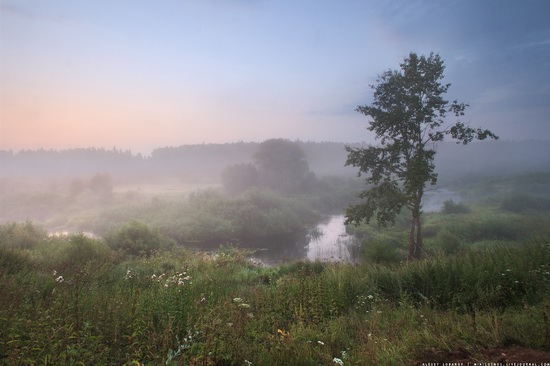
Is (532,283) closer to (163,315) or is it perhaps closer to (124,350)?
(163,315)

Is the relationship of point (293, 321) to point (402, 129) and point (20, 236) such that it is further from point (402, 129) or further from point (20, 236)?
point (20, 236)

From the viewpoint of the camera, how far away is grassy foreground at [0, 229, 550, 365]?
3.92 m

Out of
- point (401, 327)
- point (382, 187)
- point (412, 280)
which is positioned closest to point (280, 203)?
Result: point (382, 187)

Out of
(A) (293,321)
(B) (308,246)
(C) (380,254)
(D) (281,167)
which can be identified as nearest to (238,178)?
(D) (281,167)

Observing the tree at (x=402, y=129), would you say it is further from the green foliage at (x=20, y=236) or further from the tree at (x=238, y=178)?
the tree at (x=238, y=178)

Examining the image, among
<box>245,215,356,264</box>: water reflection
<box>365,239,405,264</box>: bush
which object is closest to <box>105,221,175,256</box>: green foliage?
<box>245,215,356,264</box>: water reflection

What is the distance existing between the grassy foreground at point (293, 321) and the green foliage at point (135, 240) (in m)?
11.7

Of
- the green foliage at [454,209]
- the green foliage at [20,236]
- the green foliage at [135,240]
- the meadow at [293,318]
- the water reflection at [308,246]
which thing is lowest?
the water reflection at [308,246]

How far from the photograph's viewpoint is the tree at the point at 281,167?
74250 mm

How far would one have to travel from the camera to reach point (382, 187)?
668 inches

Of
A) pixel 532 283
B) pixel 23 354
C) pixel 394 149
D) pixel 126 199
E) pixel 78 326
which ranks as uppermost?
pixel 394 149

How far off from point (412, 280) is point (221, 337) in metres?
6.76

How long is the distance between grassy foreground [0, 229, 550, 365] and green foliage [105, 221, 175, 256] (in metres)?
11.7

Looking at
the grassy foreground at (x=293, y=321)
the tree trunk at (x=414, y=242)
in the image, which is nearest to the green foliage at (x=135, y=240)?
the grassy foreground at (x=293, y=321)
